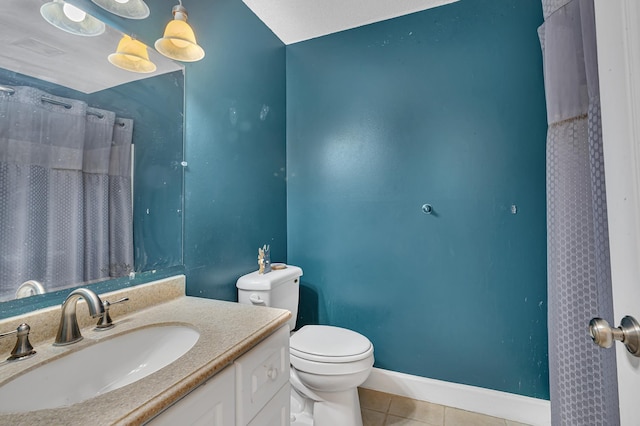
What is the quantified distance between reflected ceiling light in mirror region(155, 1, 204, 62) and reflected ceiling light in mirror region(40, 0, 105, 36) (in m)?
0.19

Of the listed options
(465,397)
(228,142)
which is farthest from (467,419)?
(228,142)

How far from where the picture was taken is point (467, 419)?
151 cm

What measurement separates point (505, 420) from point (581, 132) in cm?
157

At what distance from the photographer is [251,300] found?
1.44 m

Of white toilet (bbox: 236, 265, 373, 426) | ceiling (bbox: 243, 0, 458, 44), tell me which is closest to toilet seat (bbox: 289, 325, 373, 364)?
white toilet (bbox: 236, 265, 373, 426)

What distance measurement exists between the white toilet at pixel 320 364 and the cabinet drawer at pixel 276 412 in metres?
0.35

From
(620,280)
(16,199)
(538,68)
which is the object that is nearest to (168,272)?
(16,199)

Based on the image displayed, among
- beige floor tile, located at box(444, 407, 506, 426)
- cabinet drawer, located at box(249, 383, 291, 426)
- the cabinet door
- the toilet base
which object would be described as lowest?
beige floor tile, located at box(444, 407, 506, 426)

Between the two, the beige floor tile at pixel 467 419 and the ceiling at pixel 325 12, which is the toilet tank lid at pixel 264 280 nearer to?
the beige floor tile at pixel 467 419

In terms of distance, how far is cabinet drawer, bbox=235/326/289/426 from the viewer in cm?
72

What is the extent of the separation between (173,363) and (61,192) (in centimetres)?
64

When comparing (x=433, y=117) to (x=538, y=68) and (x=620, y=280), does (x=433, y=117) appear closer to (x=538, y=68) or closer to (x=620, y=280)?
(x=538, y=68)

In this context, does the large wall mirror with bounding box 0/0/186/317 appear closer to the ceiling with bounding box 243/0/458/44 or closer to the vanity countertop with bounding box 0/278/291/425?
the vanity countertop with bounding box 0/278/291/425

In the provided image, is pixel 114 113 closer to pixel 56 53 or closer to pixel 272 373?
pixel 56 53
